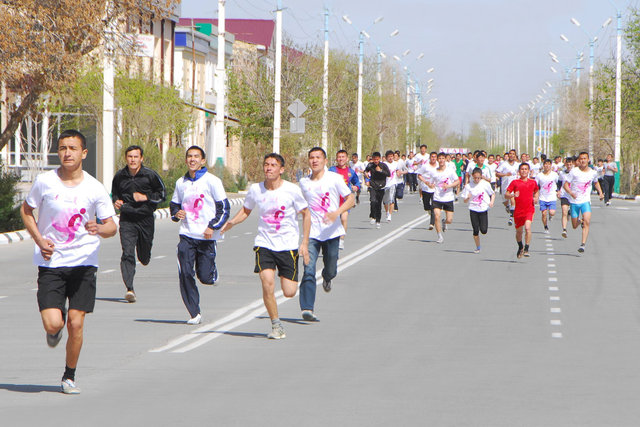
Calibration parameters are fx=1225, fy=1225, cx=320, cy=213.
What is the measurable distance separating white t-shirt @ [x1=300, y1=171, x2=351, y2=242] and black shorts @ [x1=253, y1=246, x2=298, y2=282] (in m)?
1.65

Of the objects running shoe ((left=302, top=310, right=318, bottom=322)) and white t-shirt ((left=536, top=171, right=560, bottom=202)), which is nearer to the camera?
running shoe ((left=302, top=310, right=318, bottom=322))

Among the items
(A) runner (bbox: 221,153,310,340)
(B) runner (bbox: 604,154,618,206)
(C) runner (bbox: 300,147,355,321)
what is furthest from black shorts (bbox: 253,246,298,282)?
(B) runner (bbox: 604,154,618,206)

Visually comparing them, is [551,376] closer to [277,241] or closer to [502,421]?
[502,421]

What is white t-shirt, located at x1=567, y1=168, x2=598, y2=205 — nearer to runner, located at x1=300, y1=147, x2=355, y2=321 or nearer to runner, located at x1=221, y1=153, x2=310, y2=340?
runner, located at x1=300, y1=147, x2=355, y2=321

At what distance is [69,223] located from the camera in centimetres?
784

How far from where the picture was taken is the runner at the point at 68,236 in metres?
7.81

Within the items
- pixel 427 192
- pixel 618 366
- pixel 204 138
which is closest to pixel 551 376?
pixel 618 366

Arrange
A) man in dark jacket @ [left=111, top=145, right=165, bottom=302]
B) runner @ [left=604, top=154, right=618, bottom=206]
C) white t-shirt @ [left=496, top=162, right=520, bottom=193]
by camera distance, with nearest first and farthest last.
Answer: man in dark jacket @ [left=111, top=145, right=165, bottom=302] → white t-shirt @ [left=496, top=162, right=520, bottom=193] → runner @ [left=604, top=154, right=618, bottom=206]

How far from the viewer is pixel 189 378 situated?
8547 mm

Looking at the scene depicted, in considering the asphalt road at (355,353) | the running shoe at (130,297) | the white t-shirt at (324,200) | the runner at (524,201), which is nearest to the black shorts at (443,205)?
the runner at (524,201)

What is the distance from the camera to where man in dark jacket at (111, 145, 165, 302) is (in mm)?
13883

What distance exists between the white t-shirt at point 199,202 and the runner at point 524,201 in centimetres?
938

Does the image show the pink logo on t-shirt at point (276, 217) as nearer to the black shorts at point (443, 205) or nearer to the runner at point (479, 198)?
the runner at point (479, 198)

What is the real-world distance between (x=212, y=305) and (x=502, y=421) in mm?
6520
